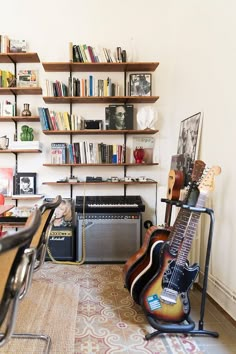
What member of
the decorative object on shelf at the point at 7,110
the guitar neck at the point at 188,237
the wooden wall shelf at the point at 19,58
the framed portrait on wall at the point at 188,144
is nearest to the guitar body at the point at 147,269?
the guitar neck at the point at 188,237

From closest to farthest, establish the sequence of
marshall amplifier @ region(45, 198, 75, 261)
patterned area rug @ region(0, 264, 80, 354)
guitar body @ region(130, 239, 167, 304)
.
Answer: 1. patterned area rug @ region(0, 264, 80, 354)
2. guitar body @ region(130, 239, 167, 304)
3. marshall amplifier @ region(45, 198, 75, 261)

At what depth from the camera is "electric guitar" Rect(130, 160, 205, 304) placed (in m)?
1.91

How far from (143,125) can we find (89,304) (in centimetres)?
207

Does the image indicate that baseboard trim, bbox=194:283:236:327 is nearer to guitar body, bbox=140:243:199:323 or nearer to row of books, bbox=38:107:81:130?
guitar body, bbox=140:243:199:323

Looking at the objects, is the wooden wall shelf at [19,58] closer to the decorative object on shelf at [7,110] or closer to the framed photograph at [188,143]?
the decorative object on shelf at [7,110]

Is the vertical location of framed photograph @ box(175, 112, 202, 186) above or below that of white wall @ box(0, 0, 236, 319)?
below

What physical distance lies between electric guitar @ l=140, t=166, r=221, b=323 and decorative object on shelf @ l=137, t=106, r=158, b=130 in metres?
1.65

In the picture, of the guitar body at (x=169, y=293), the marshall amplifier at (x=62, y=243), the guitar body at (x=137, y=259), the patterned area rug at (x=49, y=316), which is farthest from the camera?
the marshall amplifier at (x=62, y=243)

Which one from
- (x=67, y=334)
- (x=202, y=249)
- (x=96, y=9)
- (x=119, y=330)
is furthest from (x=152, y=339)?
(x=96, y=9)

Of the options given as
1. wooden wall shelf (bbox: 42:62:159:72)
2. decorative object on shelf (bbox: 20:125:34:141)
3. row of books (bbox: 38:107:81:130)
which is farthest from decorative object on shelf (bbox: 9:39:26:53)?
decorative object on shelf (bbox: 20:125:34:141)

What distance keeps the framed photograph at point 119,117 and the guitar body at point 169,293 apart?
1.94 m

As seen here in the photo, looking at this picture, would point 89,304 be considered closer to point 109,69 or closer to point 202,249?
point 202,249

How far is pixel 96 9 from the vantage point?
3.49 meters

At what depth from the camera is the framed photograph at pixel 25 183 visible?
11.5 ft
